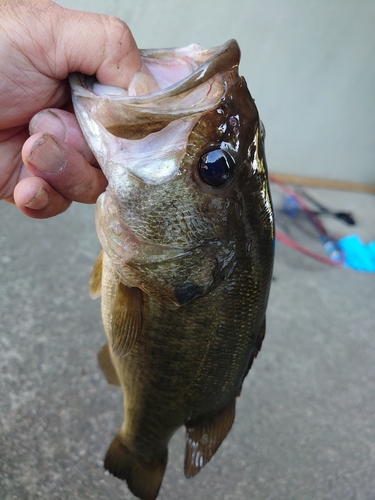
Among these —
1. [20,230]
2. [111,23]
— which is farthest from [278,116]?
[111,23]

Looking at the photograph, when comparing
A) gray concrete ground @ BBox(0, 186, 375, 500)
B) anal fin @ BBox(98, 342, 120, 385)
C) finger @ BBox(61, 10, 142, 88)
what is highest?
finger @ BBox(61, 10, 142, 88)

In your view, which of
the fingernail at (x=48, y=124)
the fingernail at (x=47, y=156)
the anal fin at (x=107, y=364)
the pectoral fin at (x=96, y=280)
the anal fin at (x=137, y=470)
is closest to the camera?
the fingernail at (x=47, y=156)

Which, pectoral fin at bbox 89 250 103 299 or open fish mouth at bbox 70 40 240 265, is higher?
open fish mouth at bbox 70 40 240 265

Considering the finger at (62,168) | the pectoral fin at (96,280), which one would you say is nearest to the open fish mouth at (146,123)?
the finger at (62,168)

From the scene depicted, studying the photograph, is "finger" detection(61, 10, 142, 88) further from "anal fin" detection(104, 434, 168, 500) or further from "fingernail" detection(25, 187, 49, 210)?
"anal fin" detection(104, 434, 168, 500)

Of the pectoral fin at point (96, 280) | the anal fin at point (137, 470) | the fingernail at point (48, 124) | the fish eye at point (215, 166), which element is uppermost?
the fish eye at point (215, 166)

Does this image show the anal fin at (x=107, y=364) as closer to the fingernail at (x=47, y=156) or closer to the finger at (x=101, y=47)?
the fingernail at (x=47, y=156)

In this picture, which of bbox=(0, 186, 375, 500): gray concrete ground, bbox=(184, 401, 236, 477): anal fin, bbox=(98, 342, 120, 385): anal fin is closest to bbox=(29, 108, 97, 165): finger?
bbox=(98, 342, 120, 385): anal fin

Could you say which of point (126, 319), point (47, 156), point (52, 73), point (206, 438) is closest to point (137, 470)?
point (206, 438)
